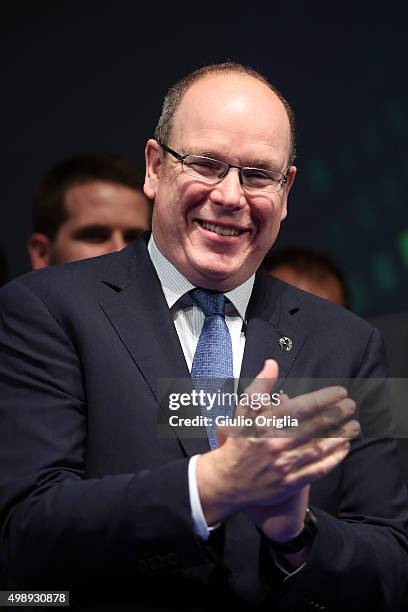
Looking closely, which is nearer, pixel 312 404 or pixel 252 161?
pixel 312 404

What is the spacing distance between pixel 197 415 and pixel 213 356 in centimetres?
13

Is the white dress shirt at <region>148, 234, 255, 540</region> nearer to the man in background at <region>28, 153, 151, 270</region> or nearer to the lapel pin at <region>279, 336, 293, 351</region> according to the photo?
the lapel pin at <region>279, 336, 293, 351</region>

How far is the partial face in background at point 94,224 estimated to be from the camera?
3.02 meters

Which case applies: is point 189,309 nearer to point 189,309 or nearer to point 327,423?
point 189,309

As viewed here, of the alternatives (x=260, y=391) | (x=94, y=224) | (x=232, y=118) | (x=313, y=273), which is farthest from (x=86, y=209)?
(x=260, y=391)

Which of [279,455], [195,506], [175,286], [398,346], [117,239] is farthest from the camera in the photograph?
[117,239]

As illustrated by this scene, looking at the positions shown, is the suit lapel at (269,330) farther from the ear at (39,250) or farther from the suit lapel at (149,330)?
the ear at (39,250)

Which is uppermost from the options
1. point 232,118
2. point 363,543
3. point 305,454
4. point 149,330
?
→ point 232,118

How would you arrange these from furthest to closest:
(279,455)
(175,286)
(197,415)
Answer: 1. (175,286)
2. (197,415)
3. (279,455)

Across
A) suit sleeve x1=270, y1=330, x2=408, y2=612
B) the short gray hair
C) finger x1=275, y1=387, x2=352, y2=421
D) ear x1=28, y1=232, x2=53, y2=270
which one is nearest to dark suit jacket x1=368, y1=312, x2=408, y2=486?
suit sleeve x1=270, y1=330, x2=408, y2=612

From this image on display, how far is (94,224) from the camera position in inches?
120

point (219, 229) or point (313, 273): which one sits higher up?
point (219, 229)

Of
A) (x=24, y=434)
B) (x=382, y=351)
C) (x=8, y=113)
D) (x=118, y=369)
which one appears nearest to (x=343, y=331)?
(x=382, y=351)

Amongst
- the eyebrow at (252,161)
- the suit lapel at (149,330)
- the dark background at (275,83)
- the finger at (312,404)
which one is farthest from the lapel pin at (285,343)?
the dark background at (275,83)
